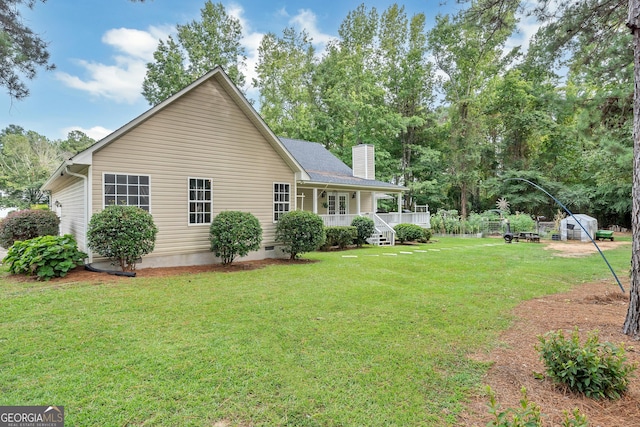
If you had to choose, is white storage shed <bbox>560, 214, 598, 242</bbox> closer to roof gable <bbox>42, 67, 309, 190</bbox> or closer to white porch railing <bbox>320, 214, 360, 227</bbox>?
white porch railing <bbox>320, 214, 360, 227</bbox>

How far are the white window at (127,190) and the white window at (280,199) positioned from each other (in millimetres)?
4165

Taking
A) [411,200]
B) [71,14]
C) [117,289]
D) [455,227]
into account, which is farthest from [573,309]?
[411,200]

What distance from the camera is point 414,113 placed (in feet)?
97.3

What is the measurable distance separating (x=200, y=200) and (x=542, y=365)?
8999 millimetres

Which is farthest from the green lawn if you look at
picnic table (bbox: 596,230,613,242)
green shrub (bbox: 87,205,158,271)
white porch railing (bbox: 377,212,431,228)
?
picnic table (bbox: 596,230,613,242)

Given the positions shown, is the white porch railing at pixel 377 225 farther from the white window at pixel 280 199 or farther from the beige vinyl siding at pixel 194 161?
the beige vinyl siding at pixel 194 161

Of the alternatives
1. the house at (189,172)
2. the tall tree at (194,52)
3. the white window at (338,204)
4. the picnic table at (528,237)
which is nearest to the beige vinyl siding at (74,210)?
the house at (189,172)

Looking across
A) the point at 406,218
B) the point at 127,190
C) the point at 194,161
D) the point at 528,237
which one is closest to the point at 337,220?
the point at 406,218

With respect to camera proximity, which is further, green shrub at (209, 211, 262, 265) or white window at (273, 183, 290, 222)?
white window at (273, 183, 290, 222)

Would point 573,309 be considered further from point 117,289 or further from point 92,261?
point 92,261

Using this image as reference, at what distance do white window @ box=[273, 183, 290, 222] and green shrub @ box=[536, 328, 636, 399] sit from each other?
373 inches

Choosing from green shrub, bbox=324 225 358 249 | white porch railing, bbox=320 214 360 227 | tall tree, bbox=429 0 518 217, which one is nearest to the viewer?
green shrub, bbox=324 225 358 249

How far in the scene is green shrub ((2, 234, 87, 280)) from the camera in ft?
24.2

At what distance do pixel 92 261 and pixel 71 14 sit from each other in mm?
6701
